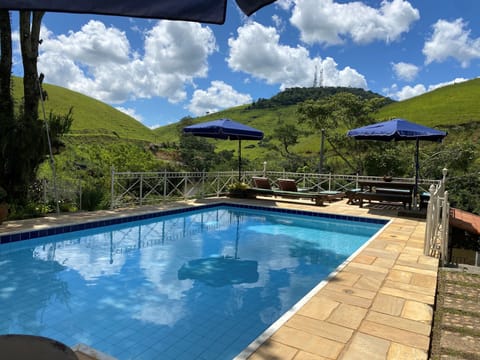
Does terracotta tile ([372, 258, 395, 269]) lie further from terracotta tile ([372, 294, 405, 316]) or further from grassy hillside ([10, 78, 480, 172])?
grassy hillside ([10, 78, 480, 172])

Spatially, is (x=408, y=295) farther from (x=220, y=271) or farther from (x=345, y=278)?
(x=220, y=271)

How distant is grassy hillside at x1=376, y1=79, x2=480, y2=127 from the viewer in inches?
1055

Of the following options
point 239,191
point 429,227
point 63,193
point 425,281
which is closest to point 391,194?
point 429,227

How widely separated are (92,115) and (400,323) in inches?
1576

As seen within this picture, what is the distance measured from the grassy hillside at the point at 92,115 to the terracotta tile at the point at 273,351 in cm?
3176

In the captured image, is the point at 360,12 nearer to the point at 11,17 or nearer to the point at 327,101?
the point at 327,101

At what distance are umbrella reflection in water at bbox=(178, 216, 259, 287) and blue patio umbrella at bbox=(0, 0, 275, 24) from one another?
11.7 feet

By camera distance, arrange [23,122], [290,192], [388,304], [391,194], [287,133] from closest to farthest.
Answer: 1. [388,304]
2. [23,122]
3. [391,194]
4. [290,192]
5. [287,133]

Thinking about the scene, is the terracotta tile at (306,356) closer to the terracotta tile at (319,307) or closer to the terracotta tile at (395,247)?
the terracotta tile at (319,307)

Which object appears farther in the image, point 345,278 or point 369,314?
point 345,278

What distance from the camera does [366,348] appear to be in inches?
93.7

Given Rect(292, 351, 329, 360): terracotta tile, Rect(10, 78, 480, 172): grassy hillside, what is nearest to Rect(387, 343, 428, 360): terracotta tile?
Rect(292, 351, 329, 360): terracotta tile

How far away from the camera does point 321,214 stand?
8.34 meters

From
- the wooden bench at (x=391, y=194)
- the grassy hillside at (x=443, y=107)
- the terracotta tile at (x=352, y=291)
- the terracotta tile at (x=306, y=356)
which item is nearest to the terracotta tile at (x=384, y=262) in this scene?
the terracotta tile at (x=352, y=291)
